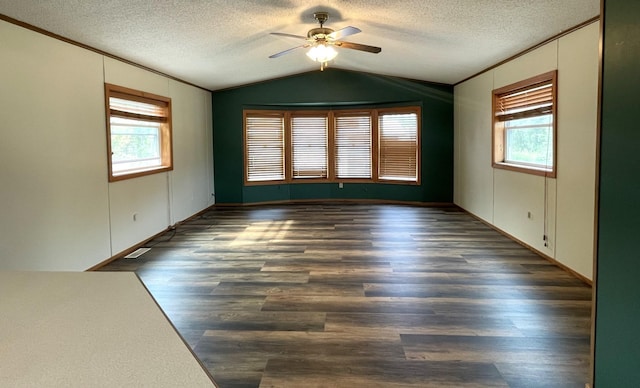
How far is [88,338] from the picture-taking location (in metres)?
1.08

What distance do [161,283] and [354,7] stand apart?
11.3ft

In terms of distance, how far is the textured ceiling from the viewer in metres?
3.93

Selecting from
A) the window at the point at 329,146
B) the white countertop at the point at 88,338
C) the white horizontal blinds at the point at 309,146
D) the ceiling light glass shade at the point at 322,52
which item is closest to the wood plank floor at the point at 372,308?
the white countertop at the point at 88,338

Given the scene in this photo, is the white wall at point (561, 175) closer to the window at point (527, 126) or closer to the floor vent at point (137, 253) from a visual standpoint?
the window at point (527, 126)

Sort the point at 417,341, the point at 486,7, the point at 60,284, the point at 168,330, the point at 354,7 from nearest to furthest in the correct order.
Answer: the point at 168,330, the point at 60,284, the point at 417,341, the point at 486,7, the point at 354,7

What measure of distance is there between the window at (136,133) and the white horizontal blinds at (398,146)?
4.56 meters

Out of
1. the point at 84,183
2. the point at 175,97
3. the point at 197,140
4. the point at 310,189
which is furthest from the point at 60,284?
the point at 310,189

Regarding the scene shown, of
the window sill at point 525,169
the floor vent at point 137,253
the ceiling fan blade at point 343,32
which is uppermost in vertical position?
the ceiling fan blade at point 343,32

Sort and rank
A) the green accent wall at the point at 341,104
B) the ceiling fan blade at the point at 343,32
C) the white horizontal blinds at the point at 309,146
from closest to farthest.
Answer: the ceiling fan blade at the point at 343,32, the green accent wall at the point at 341,104, the white horizontal blinds at the point at 309,146

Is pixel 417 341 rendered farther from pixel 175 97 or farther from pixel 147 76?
pixel 175 97

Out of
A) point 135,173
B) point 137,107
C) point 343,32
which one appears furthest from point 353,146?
point 343,32

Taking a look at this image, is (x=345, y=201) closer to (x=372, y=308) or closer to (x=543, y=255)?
(x=543, y=255)

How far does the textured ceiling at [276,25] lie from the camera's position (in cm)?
393

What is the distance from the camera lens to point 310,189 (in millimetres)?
9930
